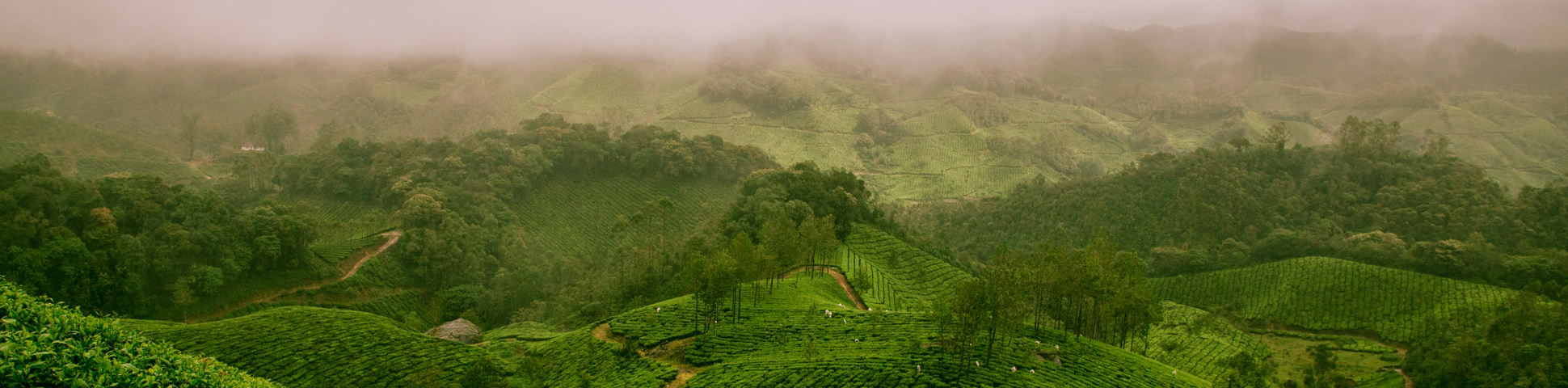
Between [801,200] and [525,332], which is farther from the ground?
[801,200]

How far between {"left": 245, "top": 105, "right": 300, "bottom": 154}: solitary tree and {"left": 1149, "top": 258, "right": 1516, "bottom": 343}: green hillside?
469 feet

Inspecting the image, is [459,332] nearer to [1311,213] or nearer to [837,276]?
[837,276]

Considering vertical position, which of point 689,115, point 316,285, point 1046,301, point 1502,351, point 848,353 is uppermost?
point 848,353

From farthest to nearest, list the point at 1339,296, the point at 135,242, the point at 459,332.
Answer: the point at 1339,296
the point at 459,332
the point at 135,242

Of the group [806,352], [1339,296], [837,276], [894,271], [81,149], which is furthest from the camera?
[81,149]

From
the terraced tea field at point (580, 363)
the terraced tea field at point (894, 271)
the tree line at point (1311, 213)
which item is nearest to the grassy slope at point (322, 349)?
the terraced tea field at point (580, 363)

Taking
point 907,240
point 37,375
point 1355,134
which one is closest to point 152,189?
point 37,375

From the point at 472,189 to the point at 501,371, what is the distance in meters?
46.5

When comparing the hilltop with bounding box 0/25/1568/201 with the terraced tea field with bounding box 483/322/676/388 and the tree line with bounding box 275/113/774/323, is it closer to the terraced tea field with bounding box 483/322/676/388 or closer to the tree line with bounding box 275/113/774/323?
the tree line with bounding box 275/113/774/323

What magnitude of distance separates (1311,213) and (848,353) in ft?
277

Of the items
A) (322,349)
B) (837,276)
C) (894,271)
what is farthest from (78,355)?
(894,271)

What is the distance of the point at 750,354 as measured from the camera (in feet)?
135

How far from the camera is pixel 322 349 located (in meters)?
44.0

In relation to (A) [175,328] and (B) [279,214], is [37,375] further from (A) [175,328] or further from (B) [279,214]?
(B) [279,214]
